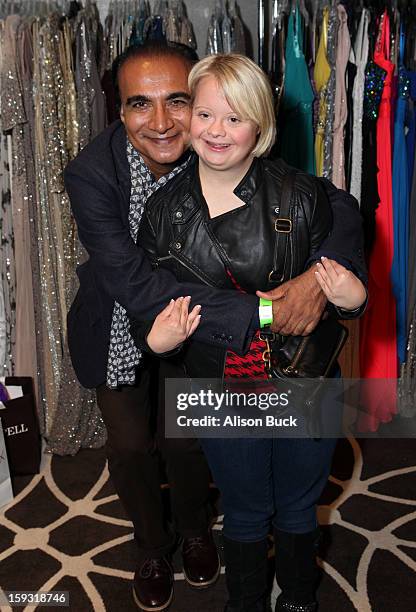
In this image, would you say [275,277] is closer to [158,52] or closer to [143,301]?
[143,301]

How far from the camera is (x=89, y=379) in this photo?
200 cm

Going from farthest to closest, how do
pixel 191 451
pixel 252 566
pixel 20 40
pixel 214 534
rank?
pixel 20 40 → pixel 214 534 → pixel 191 451 → pixel 252 566

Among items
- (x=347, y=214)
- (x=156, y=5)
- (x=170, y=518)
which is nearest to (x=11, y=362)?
(x=170, y=518)

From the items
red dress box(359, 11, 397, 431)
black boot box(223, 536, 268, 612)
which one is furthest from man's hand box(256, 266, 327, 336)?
red dress box(359, 11, 397, 431)

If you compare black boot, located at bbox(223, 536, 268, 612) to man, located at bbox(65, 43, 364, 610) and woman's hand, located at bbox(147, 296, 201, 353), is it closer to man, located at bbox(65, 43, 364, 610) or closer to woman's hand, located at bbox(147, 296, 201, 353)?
man, located at bbox(65, 43, 364, 610)

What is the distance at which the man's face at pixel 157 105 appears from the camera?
1732 mm

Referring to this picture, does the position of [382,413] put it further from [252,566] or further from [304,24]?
[304,24]

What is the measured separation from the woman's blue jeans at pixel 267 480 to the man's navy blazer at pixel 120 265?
0.88ft

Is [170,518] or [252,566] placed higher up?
[252,566]

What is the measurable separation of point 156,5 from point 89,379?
4.86 ft

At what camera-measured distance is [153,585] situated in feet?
6.68

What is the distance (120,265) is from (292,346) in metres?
0.44

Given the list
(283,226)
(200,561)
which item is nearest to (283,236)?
(283,226)

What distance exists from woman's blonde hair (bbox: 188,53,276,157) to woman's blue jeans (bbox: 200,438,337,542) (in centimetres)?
74
